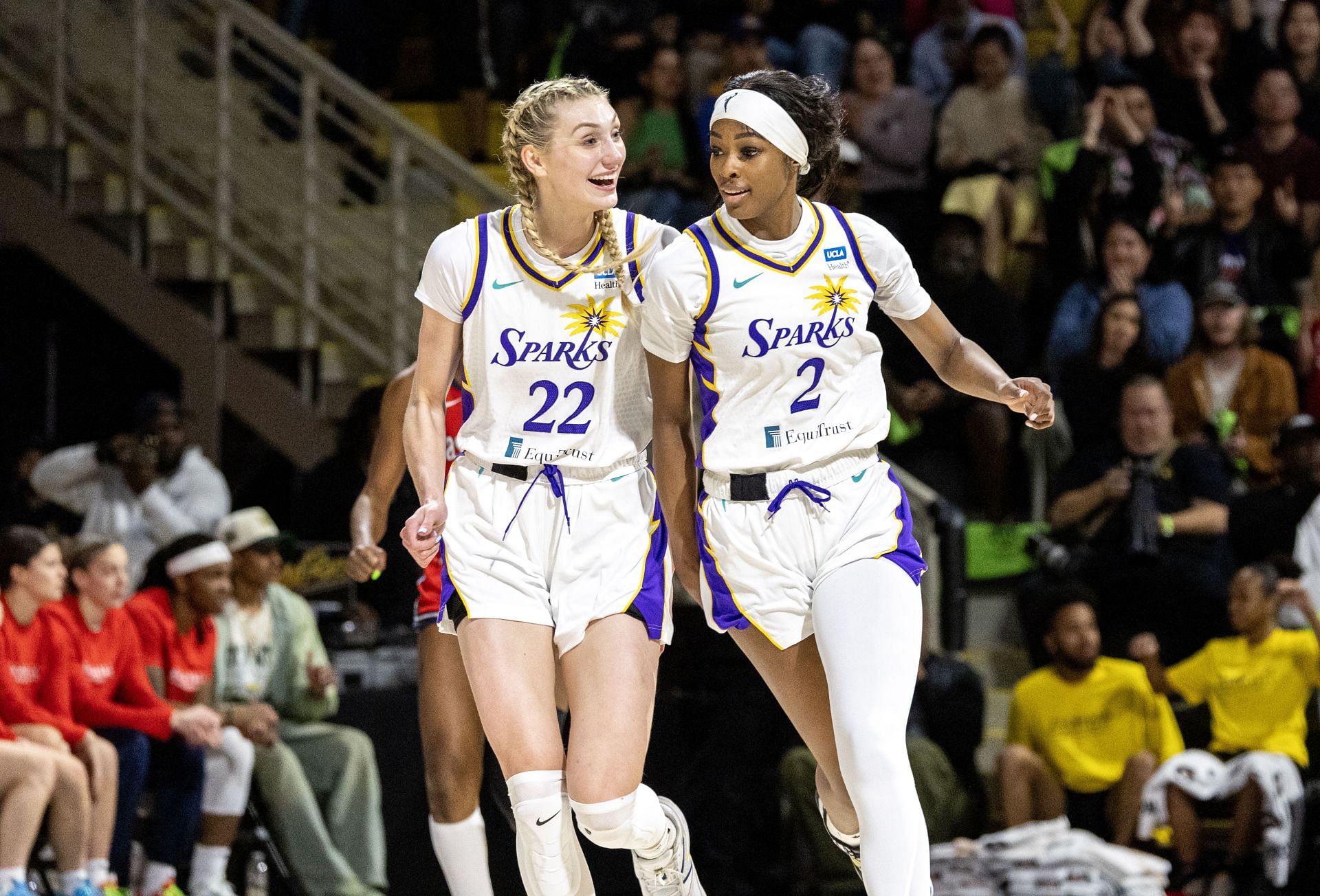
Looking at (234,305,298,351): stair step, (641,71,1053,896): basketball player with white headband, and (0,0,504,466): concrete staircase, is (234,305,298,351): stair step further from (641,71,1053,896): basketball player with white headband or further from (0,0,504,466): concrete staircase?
(641,71,1053,896): basketball player with white headband

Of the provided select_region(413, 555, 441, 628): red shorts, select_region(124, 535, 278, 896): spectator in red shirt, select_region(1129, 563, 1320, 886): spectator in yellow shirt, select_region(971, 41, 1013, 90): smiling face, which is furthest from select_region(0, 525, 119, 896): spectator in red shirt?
select_region(971, 41, 1013, 90): smiling face

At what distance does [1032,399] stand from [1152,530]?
372 cm

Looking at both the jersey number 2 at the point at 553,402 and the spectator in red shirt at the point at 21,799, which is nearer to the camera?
the jersey number 2 at the point at 553,402

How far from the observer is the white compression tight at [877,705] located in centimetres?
392

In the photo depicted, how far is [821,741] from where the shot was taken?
13.9 ft

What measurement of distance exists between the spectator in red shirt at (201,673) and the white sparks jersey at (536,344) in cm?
279

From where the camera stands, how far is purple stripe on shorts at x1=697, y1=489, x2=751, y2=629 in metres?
4.24

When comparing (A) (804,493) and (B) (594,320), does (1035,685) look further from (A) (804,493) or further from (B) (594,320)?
(B) (594,320)

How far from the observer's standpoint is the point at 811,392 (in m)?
4.17

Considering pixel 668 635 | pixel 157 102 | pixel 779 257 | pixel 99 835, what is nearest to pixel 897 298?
pixel 779 257

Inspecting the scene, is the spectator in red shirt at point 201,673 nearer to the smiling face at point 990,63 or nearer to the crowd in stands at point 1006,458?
the crowd in stands at point 1006,458

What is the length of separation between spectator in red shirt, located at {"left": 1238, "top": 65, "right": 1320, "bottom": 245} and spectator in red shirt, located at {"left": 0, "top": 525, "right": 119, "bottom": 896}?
6084 millimetres

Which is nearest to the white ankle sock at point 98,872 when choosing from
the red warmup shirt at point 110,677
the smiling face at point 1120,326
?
the red warmup shirt at point 110,677

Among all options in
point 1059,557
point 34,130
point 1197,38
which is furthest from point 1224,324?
point 34,130
